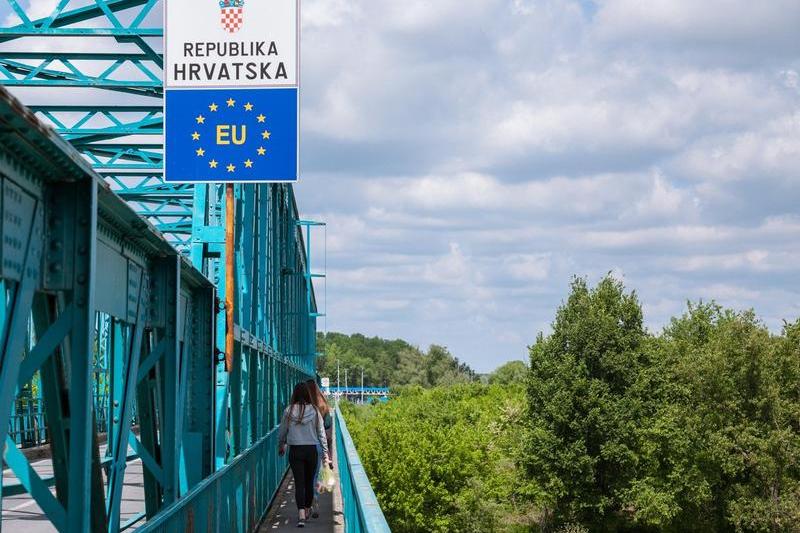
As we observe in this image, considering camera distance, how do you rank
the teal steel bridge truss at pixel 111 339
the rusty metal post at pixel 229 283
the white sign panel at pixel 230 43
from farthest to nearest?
1. the rusty metal post at pixel 229 283
2. the white sign panel at pixel 230 43
3. the teal steel bridge truss at pixel 111 339

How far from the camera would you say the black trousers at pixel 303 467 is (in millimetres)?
12984

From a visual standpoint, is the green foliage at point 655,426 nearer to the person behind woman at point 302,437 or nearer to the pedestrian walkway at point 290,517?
the pedestrian walkway at point 290,517

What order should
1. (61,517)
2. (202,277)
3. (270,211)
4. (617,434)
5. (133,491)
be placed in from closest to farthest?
1. (61,517)
2. (202,277)
3. (133,491)
4. (270,211)
5. (617,434)

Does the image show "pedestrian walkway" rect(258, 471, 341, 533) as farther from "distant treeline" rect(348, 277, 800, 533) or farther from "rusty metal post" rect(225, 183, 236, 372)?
"distant treeline" rect(348, 277, 800, 533)

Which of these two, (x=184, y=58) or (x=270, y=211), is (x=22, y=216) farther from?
(x=270, y=211)

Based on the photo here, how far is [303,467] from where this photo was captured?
42.7ft

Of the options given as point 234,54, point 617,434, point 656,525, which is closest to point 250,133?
point 234,54

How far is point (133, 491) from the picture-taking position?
18.5 m

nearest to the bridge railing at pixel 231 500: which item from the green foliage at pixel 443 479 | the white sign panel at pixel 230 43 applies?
the white sign panel at pixel 230 43

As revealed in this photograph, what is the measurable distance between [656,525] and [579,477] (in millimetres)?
8599

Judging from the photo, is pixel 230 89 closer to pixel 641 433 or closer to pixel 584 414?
pixel 584 414

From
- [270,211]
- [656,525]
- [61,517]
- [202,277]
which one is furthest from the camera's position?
[656,525]

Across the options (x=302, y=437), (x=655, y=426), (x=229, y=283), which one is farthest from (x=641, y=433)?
(x=229, y=283)

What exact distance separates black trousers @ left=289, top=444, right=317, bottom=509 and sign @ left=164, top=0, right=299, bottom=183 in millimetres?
3438
